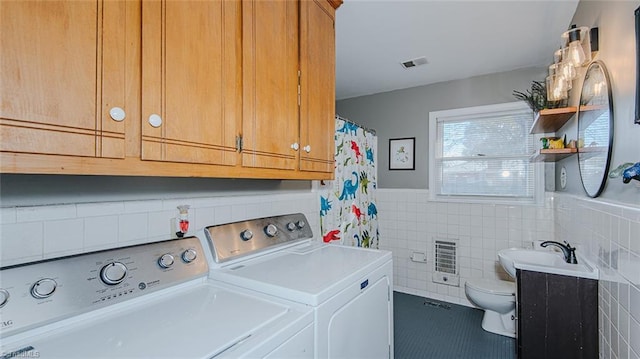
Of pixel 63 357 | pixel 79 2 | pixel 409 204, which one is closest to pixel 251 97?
pixel 79 2

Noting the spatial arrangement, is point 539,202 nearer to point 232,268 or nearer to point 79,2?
point 232,268

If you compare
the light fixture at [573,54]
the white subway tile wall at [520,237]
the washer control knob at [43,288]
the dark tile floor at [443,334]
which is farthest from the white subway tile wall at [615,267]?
the washer control knob at [43,288]

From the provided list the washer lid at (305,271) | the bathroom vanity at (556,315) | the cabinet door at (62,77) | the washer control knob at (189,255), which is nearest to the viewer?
the cabinet door at (62,77)

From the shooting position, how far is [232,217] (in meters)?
1.57

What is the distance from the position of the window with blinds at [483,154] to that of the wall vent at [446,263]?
52 centimetres

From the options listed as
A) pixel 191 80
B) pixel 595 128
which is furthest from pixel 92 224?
pixel 595 128

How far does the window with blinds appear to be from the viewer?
2920 millimetres

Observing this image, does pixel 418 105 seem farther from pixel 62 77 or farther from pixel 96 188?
pixel 62 77

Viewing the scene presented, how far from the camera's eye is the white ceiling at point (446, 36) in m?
1.95

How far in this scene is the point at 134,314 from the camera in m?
0.96

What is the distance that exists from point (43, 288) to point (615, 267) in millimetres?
2100

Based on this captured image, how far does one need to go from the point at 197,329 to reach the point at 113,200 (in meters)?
0.61

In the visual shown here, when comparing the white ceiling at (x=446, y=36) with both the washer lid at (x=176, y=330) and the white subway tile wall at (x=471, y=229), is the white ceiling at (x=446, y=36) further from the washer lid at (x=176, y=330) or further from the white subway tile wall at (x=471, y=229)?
the washer lid at (x=176, y=330)

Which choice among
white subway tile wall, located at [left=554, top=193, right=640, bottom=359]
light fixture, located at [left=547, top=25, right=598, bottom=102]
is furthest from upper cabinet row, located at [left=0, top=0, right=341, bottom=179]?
light fixture, located at [left=547, top=25, right=598, bottom=102]
